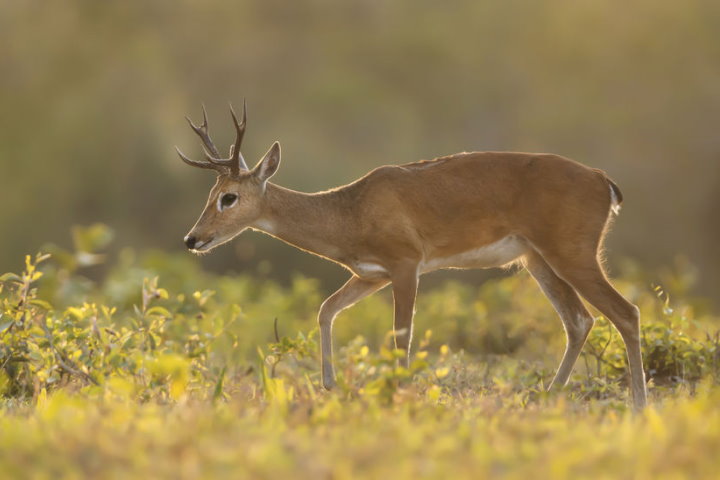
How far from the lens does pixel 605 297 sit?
8.17m

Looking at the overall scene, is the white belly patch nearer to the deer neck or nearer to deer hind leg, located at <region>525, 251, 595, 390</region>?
the deer neck

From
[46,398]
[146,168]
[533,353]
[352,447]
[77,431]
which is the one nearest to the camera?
[352,447]

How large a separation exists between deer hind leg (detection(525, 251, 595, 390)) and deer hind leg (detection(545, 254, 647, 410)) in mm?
545

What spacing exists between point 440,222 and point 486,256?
1.56 feet

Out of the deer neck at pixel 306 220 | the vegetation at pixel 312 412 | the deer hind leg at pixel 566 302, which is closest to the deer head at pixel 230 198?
the deer neck at pixel 306 220

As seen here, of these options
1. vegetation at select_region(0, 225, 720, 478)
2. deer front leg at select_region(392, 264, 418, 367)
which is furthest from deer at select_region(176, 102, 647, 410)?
vegetation at select_region(0, 225, 720, 478)

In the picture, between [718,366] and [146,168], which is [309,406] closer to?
[718,366]

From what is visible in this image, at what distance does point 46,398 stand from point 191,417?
7.69 feet

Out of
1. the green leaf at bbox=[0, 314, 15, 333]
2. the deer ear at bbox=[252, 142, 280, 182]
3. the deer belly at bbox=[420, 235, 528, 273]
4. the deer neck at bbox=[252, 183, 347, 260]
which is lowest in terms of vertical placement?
the green leaf at bbox=[0, 314, 15, 333]

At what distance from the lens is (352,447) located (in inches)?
172

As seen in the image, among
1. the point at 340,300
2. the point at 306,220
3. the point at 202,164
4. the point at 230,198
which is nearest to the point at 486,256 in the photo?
the point at 340,300

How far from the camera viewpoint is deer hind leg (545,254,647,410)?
26.4ft

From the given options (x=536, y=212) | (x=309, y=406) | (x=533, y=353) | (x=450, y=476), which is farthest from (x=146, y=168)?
(x=450, y=476)

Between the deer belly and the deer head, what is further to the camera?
the deer head
